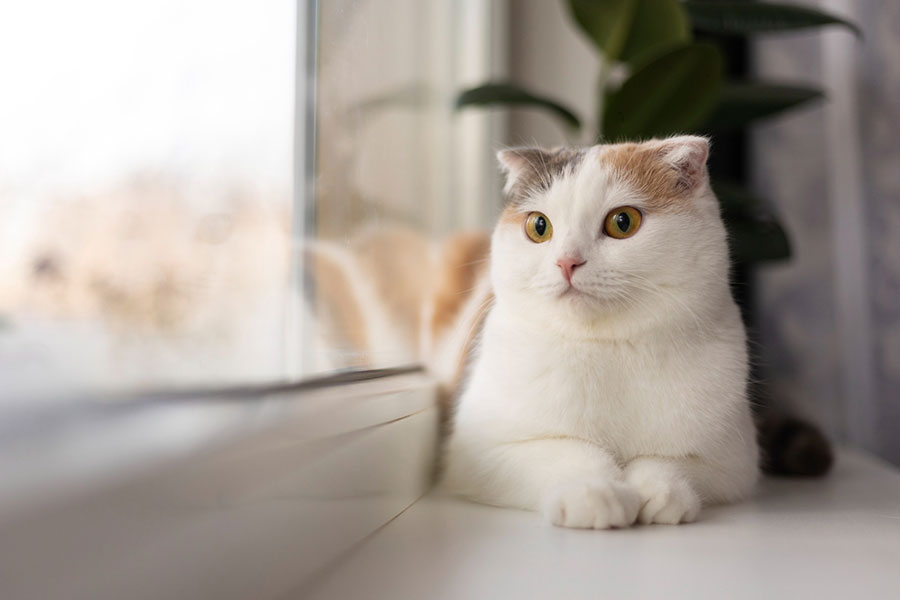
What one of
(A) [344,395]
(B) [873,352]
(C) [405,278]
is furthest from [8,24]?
(B) [873,352]

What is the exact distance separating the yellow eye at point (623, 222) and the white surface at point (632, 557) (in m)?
0.36

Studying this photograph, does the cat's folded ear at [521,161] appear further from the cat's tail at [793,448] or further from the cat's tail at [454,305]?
the cat's tail at [793,448]

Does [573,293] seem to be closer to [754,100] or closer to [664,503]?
[664,503]

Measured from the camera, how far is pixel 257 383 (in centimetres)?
62

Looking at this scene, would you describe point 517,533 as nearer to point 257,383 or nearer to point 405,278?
point 257,383

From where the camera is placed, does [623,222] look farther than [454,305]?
No

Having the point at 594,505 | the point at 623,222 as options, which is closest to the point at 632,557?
the point at 594,505

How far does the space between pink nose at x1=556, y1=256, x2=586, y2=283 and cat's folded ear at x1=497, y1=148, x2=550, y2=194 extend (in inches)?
7.7

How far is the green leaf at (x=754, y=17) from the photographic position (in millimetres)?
1638

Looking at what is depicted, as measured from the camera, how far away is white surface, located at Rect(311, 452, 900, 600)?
2.09 feet

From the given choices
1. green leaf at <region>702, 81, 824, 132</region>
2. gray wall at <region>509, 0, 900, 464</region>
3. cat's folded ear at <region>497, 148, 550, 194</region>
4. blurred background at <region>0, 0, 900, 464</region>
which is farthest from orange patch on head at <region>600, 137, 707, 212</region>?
green leaf at <region>702, 81, 824, 132</region>

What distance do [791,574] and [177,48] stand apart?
681mm

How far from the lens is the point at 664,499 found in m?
0.85

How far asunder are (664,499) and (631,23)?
1200mm
